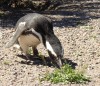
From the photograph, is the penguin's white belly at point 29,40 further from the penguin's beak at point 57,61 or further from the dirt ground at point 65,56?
the penguin's beak at point 57,61

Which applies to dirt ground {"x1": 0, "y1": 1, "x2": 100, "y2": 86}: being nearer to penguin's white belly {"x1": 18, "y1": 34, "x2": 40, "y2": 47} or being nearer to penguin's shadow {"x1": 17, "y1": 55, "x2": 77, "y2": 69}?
penguin's shadow {"x1": 17, "y1": 55, "x2": 77, "y2": 69}

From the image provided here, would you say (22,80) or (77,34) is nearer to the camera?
(22,80)

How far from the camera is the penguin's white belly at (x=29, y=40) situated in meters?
7.14

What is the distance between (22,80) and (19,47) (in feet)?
5.21

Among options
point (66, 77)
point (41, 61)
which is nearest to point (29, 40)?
point (41, 61)

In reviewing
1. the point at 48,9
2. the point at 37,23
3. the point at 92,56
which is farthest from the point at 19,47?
the point at 48,9

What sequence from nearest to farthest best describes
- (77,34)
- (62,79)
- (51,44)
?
(62,79), (51,44), (77,34)

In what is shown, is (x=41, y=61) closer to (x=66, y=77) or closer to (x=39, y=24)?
(x=39, y=24)

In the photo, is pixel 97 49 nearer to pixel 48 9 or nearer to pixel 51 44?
pixel 51 44

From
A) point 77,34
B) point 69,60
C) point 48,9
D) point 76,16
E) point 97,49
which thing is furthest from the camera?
point 48,9

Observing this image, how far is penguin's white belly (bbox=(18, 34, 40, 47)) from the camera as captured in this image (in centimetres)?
714

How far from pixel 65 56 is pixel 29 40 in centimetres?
97

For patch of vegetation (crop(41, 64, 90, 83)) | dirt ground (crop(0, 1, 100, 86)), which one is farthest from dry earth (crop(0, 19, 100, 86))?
patch of vegetation (crop(41, 64, 90, 83))

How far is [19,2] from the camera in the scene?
15.3 meters
